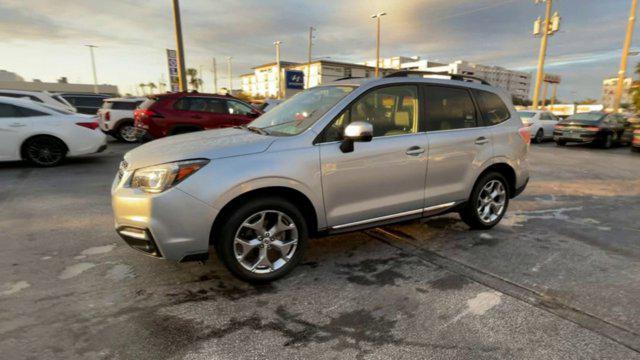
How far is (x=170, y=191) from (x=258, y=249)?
0.90 meters

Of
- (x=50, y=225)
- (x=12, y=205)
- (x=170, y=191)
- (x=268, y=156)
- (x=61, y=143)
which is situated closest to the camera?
(x=170, y=191)

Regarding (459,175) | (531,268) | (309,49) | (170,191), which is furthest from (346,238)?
(309,49)

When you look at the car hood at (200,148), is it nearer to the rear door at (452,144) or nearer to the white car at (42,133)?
the rear door at (452,144)

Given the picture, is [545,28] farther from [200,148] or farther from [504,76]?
[504,76]

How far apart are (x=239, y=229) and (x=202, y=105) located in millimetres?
7957

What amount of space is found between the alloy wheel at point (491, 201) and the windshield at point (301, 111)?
7.24 ft

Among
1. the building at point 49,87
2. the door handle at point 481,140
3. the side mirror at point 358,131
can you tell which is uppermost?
the building at point 49,87

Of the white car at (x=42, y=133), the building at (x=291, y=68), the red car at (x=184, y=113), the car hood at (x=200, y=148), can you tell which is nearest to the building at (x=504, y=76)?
the building at (x=291, y=68)

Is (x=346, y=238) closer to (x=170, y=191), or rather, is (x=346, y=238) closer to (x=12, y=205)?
(x=170, y=191)

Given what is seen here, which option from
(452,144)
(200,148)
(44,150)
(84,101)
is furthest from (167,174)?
(84,101)

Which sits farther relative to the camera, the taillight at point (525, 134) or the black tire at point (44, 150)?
the black tire at point (44, 150)

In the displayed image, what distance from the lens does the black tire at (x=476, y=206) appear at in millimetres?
4520

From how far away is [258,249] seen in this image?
3.32 metres

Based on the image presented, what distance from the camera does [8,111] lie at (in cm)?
798
